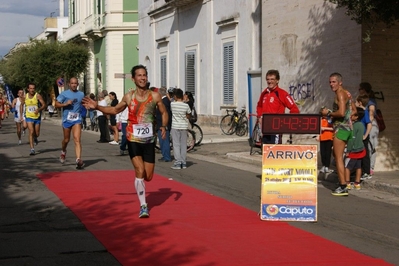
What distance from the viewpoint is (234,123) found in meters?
26.3

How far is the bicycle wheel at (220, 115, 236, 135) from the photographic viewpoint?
26.4 m

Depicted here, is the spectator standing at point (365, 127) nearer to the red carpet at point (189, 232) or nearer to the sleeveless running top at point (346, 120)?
the sleeveless running top at point (346, 120)

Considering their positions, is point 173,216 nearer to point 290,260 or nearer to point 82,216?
point 82,216

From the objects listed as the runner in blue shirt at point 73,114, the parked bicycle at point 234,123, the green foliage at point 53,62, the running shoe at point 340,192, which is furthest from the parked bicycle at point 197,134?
the green foliage at point 53,62

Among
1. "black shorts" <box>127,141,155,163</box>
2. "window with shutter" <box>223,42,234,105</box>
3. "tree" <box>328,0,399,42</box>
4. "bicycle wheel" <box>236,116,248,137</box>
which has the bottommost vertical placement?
"bicycle wheel" <box>236,116,248,137</box>

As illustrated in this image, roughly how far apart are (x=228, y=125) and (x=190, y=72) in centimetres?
530

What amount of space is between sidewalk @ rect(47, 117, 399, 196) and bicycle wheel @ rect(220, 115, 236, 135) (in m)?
0.26

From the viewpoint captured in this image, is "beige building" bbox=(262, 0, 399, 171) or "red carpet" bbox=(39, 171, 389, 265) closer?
"red carpet" bbox=(39, 171, 389, 265)

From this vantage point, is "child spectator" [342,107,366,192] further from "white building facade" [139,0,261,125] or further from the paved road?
"white building facade" [139,0,261,125]

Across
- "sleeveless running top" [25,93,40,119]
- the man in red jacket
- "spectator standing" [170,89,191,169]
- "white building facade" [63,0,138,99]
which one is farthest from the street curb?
"white building facade" [63,0,138,99]

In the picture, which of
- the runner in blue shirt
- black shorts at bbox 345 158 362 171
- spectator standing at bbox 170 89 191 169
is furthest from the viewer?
spectator standing at bbox 170 89 191 169

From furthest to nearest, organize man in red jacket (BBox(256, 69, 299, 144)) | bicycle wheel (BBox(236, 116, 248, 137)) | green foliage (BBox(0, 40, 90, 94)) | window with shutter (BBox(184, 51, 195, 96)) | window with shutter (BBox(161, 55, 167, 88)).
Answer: green foliage (BBox(0, 40, 90, 94)) < window with shutter (BBox(161, 55, 167, 88)) < window with shutter (BBox(184, 51, 195, 96)) < bicycle wheel (BBox(236, 116, 248, 137)) < man in red jacket (BBox(256, 69, 299, 144))

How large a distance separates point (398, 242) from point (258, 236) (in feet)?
5.30

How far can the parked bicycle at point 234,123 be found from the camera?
25812mm
